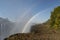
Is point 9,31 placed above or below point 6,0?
below

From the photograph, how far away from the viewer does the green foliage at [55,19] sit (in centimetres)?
378

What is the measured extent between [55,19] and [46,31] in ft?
1.14

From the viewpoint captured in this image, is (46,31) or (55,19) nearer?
(46,31)

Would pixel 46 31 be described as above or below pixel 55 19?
below

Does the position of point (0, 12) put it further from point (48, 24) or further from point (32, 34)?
point (48, 24)

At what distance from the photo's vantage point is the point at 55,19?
3.83 m

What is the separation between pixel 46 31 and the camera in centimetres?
372

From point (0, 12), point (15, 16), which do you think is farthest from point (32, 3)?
point (0, 12)

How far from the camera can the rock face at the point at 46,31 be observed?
3.62 meters

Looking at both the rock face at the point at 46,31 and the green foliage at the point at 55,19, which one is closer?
the rock face at the point at 46,31

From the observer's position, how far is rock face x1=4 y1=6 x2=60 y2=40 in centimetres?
362

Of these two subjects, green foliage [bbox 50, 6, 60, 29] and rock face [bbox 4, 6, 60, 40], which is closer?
rock face [bbox 4, 6, 60, 40]

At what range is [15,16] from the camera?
3801mm

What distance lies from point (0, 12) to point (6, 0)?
0.99 feet
